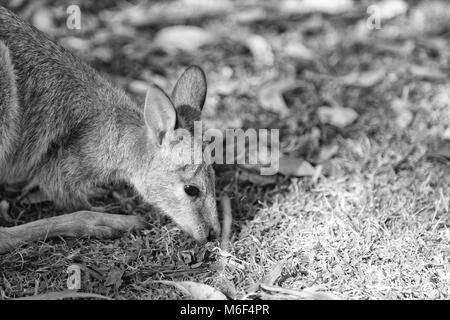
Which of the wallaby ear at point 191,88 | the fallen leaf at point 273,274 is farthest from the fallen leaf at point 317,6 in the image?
the fallen leaf at point 273,274

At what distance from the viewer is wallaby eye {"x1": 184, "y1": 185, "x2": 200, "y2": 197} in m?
3.51

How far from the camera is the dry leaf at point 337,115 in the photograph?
4.56 metres

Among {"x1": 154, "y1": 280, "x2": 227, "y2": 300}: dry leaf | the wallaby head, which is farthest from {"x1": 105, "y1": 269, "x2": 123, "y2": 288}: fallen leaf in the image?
the wallaby head

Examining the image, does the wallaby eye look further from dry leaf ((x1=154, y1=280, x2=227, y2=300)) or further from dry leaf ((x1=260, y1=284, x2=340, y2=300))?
dry leaf ((x1=260, y1=284, x2=340, y2=300))

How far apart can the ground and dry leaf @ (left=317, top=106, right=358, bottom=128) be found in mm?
10

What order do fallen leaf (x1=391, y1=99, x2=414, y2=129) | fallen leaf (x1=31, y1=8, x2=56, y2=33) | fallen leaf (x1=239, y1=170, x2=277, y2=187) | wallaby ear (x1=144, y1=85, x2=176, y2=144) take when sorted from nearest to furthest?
wallaby ear (x1=144, y1=85, x2=176, y2=144) < fallen leaf (x1=239, y1=170, x2=277, y2=187) < fallen leaf (x1=391, y1=99, x2=414, y2=129) < fallen leaf (x1=31, y1=8, x2=56, y2=33)

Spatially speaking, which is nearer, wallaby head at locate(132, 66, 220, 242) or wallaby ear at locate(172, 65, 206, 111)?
wallaby head at locate(132, 66, 220, 242)

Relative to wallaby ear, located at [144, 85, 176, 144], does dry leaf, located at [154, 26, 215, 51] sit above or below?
above

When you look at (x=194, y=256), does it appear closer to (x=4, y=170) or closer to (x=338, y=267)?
(x=338, y=267)

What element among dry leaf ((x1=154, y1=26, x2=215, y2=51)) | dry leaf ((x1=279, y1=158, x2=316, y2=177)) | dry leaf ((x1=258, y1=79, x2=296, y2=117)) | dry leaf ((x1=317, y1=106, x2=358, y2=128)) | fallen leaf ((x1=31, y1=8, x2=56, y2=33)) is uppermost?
fallen leaf ((x1=31, y1=8, x2=56, y2=33))

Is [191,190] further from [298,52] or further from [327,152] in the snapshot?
[298,52]

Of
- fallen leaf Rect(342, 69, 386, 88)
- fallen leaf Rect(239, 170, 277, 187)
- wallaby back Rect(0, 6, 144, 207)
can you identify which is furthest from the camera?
fallen leaf Rect(342, 69, 386, 88)

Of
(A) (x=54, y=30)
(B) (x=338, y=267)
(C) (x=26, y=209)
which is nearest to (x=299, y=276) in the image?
(B) (x=338, y=267)
